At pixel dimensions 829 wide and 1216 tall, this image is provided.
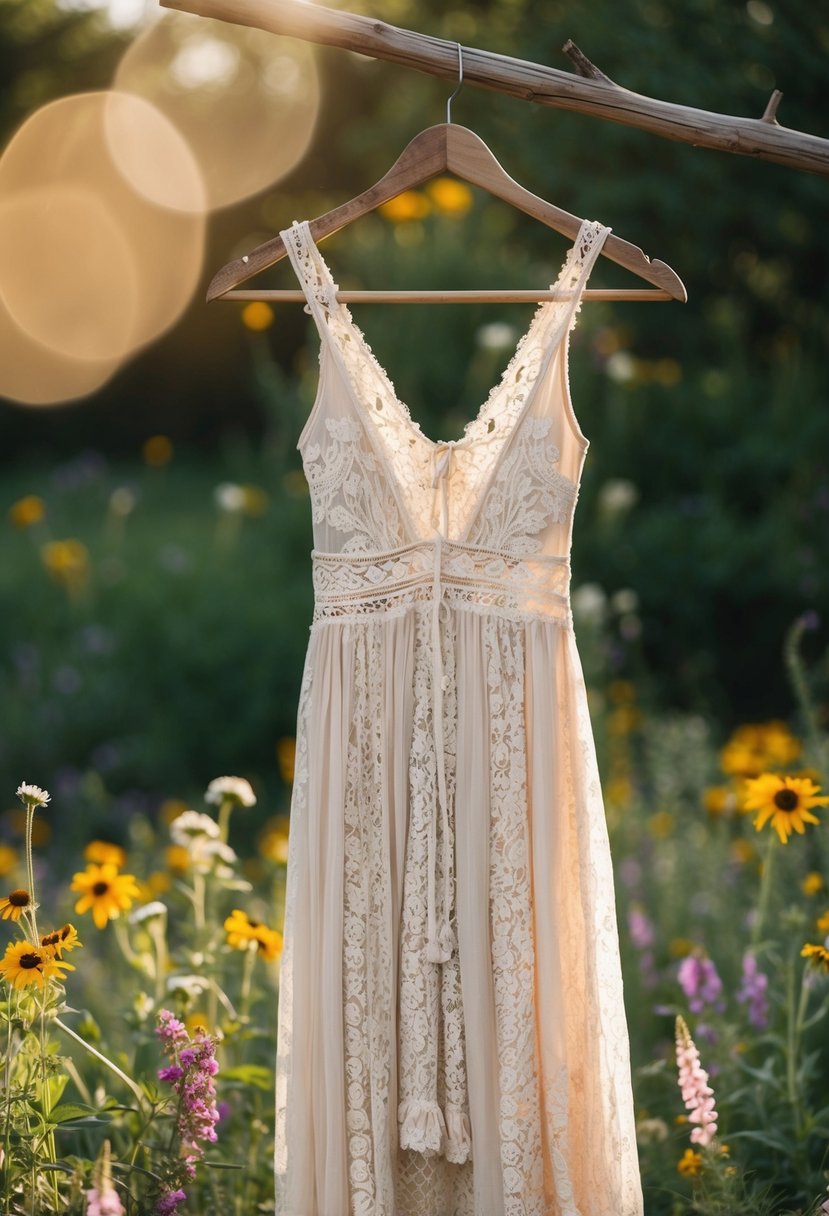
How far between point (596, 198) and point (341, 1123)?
6121 millimetres

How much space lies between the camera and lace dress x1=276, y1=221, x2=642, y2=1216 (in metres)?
2.04

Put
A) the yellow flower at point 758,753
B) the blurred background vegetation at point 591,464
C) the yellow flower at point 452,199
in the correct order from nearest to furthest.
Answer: the yellow flower at point 758,753 < the blurred background vegetation at point 591,464 < the yellow flower at point 452,199

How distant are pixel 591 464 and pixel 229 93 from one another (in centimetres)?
610

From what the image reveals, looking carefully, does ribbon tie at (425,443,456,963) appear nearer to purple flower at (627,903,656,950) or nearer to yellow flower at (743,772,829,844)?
yellow flower at (743,772,829,844)

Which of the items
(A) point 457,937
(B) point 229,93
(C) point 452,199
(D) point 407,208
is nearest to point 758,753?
(A) point 457,937

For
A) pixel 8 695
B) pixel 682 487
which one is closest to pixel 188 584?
pixel 8 695

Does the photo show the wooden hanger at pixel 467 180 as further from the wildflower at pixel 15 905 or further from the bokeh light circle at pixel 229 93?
the bokeh light circle at pixel 229 93

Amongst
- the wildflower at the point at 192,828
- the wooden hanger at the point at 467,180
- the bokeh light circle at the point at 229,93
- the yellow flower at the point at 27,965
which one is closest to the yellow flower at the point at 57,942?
the yellow flower at the point at 27,965

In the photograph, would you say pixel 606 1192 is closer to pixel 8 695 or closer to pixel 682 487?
pixel 8 695

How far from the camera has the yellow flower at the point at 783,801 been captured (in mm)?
2359

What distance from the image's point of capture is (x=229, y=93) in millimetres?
10203

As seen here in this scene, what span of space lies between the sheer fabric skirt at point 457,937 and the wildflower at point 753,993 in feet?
2.18
